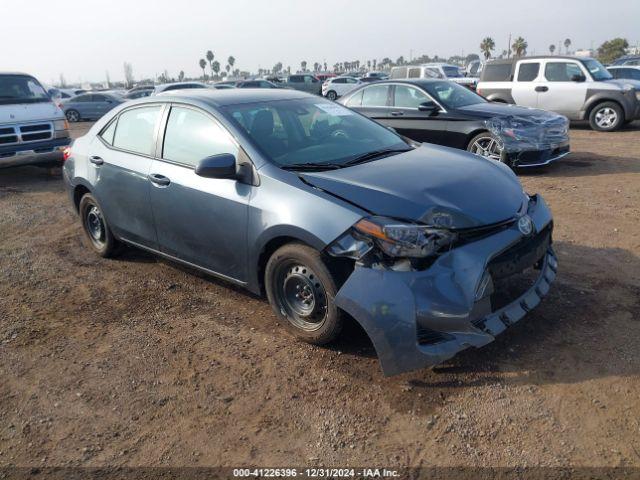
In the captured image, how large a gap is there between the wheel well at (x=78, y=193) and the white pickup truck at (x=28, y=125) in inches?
184

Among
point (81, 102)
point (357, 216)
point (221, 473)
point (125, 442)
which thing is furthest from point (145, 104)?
point (81, 102)

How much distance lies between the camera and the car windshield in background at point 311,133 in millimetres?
3883

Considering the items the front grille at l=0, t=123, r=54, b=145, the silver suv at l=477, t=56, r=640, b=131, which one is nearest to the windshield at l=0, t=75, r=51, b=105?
the front grille at l=0, t=123, r=54, b=145

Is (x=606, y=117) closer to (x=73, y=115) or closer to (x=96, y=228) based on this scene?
(x=96, y=228)

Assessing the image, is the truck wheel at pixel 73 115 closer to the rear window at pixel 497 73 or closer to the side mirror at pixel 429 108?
the rear window at pixel 497 73

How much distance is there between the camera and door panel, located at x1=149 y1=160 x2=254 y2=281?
3785 mm

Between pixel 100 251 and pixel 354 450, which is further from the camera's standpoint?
pixel 100 251

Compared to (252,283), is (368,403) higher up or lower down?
lower down

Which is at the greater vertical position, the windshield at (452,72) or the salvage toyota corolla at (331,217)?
the salvage toyota corolla at (331,217)

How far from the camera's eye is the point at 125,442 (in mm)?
2840

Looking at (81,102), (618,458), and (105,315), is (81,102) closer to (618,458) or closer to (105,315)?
(105,315)

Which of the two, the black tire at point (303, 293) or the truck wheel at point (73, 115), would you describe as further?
the truck wheel at point (73, 115)

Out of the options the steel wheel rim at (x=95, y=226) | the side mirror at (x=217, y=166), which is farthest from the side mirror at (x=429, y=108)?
the side mirror at (x=217, y=166)

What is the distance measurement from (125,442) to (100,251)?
3.14 metres
